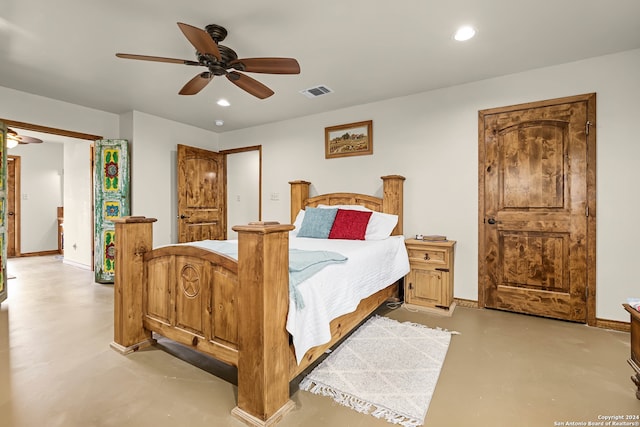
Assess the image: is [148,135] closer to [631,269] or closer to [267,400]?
[267,400]

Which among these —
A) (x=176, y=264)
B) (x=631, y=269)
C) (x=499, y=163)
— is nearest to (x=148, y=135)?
(x=176, y=264)

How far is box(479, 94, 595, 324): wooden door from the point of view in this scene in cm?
285

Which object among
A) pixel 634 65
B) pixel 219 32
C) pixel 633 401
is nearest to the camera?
pixel 633 401

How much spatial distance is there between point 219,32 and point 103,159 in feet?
10.2

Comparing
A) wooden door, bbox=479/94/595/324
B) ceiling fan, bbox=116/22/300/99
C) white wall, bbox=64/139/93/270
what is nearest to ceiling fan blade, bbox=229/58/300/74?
ceiling fan, bbox=116/22/300/99

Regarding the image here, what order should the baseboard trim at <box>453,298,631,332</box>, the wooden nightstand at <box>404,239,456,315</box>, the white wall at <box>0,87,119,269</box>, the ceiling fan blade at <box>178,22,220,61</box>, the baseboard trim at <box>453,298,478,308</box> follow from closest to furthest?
1. the ceiling fan blade at <box>178,22,220,61</box>
2. the baseboard trim at <box>453,298,631,332</box>
3. the wooden nightstand at <box>404,239,456,315</box>
4. the baseboard trim at <box>453,298,478,308</box>
5. the white wall at <box>0,87,119,269</box>

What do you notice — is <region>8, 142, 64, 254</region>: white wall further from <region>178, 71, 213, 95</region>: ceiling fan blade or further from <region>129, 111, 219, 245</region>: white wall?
<region>178, 71, 213, 95</region>: ceiling fan blade

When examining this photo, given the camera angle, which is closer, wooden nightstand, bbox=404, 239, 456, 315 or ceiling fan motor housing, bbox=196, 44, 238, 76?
ceiling fan motor housing, bbox=196, 44, 238, 76

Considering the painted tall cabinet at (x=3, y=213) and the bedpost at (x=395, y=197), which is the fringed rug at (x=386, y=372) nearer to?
the bedpost at (x=395, y=197)

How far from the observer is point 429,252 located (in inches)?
126

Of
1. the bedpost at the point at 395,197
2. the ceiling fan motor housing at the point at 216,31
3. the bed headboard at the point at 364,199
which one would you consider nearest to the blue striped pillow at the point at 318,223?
the bed headboard at the point at 364,199

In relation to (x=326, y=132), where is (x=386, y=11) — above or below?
above

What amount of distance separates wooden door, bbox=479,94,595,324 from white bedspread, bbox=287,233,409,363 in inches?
41.0

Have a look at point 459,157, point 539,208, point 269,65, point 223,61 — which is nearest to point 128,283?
point 223,61
